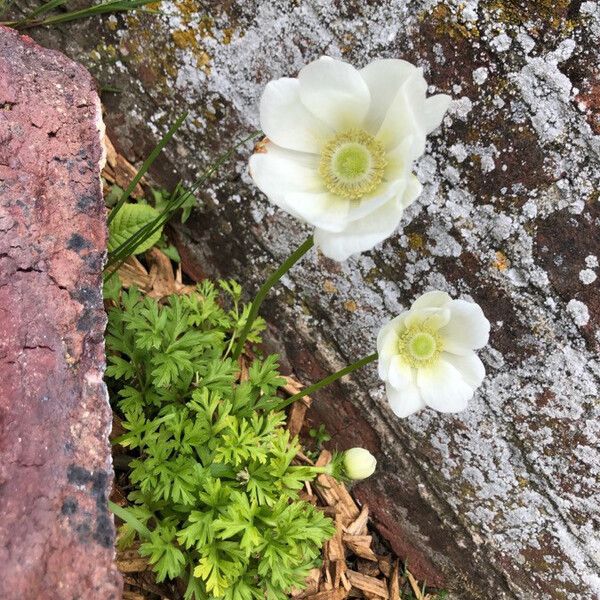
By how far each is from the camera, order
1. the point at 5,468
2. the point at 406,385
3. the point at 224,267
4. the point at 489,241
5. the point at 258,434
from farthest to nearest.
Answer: the point at 224,267 → the point at 258,434 → the point at 489,241 → the point at 406,385 → the point at 5,468

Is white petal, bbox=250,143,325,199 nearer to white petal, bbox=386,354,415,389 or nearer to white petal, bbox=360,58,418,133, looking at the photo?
white petal, bbox=360,58,418,133

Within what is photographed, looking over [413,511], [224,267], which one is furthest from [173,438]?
[413,511]

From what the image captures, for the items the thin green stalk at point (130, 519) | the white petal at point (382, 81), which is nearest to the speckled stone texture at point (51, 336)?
the thin green stalk at point (130, 519)

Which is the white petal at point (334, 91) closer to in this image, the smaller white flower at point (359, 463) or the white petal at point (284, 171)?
the white petal at point (284, 171)

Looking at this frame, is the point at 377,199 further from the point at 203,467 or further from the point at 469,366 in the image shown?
the point at 203,467

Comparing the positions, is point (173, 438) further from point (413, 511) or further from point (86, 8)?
point (86, 8)

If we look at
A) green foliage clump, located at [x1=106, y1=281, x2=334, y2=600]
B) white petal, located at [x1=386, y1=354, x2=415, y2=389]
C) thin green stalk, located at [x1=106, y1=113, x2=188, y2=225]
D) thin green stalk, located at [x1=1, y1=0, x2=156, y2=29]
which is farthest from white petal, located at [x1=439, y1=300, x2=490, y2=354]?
thin green stalk, located at [x1=1, y1=0, x2=156, y2=29]

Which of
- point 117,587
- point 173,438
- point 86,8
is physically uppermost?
point 86,8
